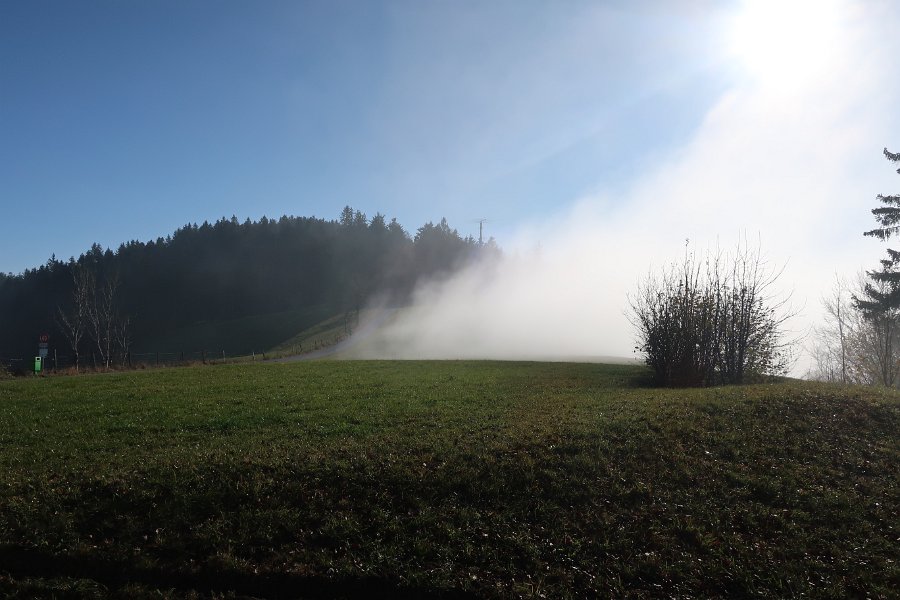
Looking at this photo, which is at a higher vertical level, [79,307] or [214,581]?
[79,307]

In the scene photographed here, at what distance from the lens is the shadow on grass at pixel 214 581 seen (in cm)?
677

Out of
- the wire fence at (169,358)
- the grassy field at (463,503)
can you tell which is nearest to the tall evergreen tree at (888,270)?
the grassy field at (463,503)

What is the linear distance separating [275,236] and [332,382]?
110m

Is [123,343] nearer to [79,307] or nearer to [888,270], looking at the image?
[79,307]

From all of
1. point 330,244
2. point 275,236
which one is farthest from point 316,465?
point 275,236

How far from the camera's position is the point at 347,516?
26.5 ft

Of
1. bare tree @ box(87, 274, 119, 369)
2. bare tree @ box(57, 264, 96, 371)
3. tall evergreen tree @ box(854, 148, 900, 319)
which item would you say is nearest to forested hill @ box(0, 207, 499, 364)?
bare tree @ box(87, 274, 119, 369)

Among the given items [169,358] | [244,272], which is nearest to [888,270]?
[169,358]

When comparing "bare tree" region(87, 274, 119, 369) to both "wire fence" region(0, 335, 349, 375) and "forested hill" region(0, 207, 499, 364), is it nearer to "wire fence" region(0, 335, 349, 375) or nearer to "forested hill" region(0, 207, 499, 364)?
"wire fence" region(0, 335, 349, 375)

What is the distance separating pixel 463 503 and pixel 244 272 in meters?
117

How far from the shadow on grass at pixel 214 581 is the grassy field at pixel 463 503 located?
0.08 feet

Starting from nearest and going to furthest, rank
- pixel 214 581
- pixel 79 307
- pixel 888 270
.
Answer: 1. pixel 214 581
2. pixel 888 270
3. pixel 79 307

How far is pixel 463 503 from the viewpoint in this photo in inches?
333

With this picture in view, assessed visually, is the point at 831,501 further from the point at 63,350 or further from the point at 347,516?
the point at 63,350
